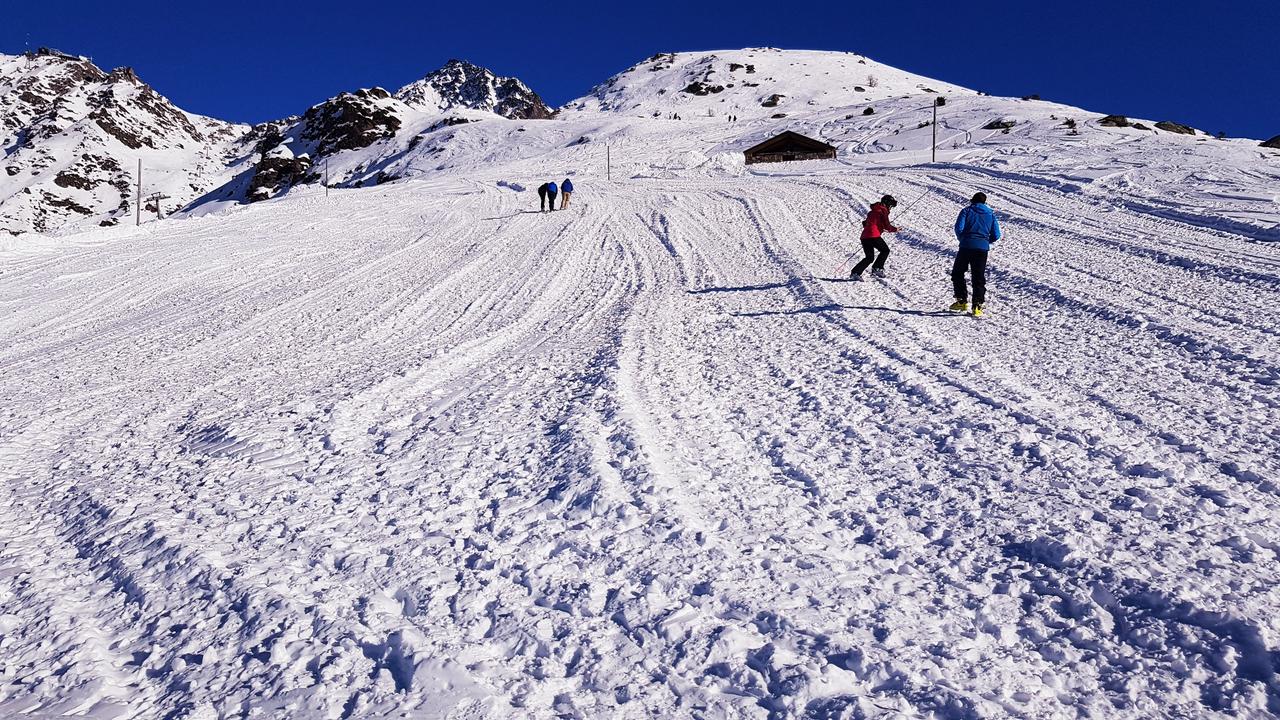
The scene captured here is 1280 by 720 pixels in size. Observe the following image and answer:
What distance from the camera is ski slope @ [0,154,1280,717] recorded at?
6.98 feet

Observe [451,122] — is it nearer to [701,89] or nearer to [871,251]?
[701,89]

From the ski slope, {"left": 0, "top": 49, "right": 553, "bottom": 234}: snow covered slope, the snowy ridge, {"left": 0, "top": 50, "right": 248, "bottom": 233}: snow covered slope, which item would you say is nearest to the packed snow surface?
the ski slope

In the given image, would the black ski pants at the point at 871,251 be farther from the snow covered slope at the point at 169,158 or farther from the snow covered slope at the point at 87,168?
the snow covered slope at the point at 87,168

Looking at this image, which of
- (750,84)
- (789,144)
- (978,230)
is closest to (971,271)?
(978,230)

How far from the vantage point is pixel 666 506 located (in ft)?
10.5

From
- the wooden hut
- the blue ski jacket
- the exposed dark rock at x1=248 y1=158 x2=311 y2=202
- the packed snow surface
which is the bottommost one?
the packed snow surface

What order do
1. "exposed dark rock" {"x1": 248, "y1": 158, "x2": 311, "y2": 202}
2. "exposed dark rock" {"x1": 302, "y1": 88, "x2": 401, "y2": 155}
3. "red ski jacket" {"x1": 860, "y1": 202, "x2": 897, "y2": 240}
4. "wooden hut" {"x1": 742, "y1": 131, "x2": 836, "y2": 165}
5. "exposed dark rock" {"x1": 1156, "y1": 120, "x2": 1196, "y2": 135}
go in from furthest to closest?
"exposed dark rock" {"x1": 302, "y1": 88, "x2": 401, "y2": 155}
"exposed dark rock" {"x1": 248, "y1": 158, "x2": 311, "y2": 202}
"wooden hut" {"x1": 742, "y1": 131, "x2": 836, "y2": 165}
"exposed dark rock" {"x1": 1156, "y1": 120, "x2": 1196, "y2": 135}
"red ski jacket" {"x1": 860, "y1": 202, "x2": 897, "y2": 240}

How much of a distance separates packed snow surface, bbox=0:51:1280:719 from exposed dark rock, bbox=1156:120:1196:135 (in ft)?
133

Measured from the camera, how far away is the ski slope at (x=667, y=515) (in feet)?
6.98

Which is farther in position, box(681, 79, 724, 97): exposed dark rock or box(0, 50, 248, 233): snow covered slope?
box(0, 50, 248, 233): snow covered slope

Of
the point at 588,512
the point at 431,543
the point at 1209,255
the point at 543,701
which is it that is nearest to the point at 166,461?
the point at 431,543

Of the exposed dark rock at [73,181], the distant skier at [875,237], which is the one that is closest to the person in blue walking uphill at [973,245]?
the distant skier at [875,237]

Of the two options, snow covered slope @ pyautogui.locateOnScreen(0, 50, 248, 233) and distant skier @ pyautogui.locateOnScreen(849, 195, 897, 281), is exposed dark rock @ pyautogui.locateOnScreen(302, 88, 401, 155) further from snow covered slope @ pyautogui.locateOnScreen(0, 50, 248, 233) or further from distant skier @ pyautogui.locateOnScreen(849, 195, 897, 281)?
distant skier @ pyautogui.locateOnScreen(849, 195, 897, 281)

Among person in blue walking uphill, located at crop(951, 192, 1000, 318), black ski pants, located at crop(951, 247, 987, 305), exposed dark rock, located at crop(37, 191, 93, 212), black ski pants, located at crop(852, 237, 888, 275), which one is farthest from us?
exposed dark rock, located at crop(37, 191, 93, 212)
